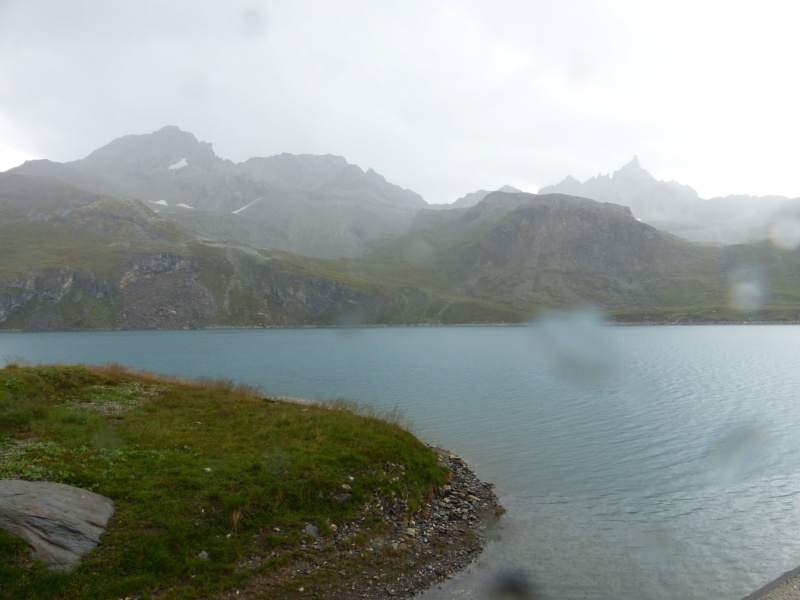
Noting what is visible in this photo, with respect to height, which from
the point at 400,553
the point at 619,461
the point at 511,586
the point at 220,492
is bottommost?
the point at 511,586

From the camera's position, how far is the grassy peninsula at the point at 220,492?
15.1 meters

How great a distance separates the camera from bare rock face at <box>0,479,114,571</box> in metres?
14.5

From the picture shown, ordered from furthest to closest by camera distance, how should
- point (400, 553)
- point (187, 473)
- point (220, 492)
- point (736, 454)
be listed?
point (736, 454) → point (187, 473) → point (400, 553) → point (220, 492)

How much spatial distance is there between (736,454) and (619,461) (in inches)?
390

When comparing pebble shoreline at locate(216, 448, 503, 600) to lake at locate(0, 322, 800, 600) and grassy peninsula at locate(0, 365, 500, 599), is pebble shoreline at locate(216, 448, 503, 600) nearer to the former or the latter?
grassy peninsula at locate(0, 365, 500, 599)

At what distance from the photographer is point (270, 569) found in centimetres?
1656

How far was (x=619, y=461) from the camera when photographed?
3425 cm

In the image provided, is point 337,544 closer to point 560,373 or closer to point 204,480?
point 204,480

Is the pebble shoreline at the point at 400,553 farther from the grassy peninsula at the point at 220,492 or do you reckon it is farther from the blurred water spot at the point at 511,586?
the blurred water spot at the point at 511,586

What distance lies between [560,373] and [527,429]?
39157 millimetres

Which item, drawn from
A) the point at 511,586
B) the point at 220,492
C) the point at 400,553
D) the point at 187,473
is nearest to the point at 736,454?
the point at 511,586

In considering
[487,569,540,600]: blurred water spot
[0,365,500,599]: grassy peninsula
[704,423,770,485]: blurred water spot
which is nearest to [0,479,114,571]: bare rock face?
[0,365,500,599]: grassy peninsula

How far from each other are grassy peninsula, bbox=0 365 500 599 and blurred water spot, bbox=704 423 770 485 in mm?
18541

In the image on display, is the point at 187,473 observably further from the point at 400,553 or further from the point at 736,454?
the point at 736,454
